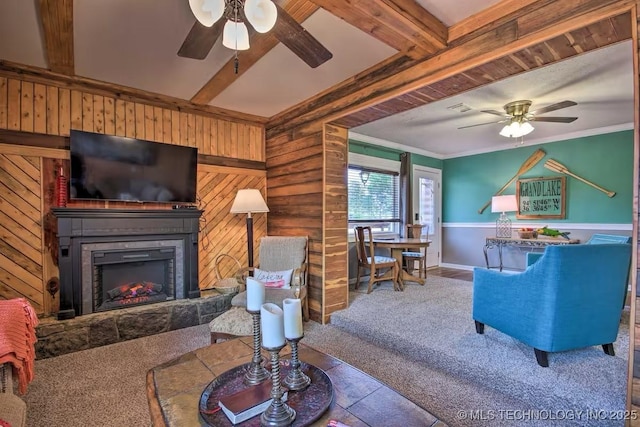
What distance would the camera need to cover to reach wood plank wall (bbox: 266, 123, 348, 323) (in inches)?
134

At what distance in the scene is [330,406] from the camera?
1211mm

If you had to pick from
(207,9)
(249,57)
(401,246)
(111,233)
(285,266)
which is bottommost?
(285,266)

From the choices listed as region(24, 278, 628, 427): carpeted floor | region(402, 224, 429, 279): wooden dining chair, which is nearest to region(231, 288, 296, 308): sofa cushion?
region(24, 278, 628, 427): carpeted floor

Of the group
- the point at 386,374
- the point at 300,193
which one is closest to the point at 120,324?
the point at 300,193

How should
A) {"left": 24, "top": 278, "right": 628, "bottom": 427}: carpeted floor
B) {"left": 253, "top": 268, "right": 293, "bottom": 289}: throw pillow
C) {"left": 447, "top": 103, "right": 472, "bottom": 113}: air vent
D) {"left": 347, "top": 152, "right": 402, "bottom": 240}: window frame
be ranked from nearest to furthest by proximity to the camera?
1. {"left": 24, "top": 278, "right": 628, "bottom": 427}: carpeted floor
2. {"left": 253, "top": 268, "right": 293, "bottom": 289}: throw pillow
3. {"left": 447, "top": 103, "right": 472, "bottom": 113}: air vent
4. {"left": 347, "top": 152, "right": 402, "bottom": 240}: window frame

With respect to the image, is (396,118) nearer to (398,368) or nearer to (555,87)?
(555,87)

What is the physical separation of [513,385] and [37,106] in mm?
4477

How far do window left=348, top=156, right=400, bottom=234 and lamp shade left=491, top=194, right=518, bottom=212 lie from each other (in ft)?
5.28

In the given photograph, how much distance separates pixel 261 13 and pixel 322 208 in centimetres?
210

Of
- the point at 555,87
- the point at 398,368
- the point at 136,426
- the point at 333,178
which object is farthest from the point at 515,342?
the point at 136,426

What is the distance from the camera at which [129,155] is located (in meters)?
3.20

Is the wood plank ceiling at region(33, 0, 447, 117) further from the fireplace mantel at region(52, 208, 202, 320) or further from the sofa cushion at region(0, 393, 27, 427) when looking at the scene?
the sofa cushion at region(0, 393, 27, 427)

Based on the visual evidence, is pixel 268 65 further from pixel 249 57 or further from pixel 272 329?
pixel 272 329

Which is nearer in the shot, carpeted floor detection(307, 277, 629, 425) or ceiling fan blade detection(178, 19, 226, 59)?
ceiling fan blade detection(178, 19, 226, 59)
